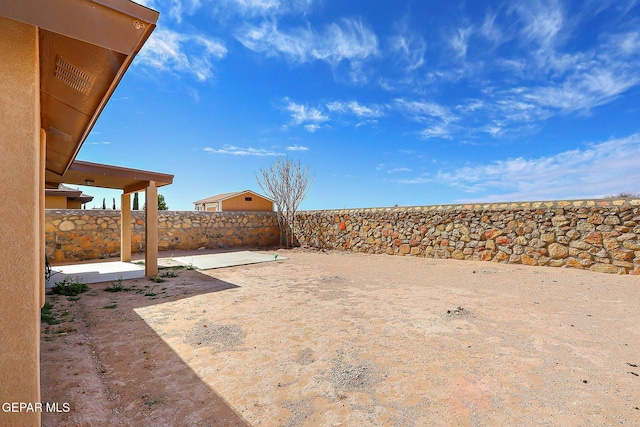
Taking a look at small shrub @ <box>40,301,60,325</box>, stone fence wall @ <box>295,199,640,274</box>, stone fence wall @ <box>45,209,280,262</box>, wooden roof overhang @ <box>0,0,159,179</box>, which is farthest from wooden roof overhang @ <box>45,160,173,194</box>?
stone fence wall @ <box>295,199,640,274</box>

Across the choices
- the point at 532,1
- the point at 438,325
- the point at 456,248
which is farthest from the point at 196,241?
the point at 532,1

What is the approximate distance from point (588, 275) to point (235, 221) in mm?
12112

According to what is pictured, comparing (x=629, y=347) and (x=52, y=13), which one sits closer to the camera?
(x=52, y=13)

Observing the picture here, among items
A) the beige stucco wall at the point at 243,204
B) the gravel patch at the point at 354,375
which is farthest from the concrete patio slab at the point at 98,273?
the beige stucco wall at the point at 243,204

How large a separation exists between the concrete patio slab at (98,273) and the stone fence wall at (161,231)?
1.94 meters

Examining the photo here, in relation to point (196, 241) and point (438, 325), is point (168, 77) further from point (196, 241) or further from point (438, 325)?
point (438, 325)

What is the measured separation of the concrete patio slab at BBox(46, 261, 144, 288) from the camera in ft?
20.7

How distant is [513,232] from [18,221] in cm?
929

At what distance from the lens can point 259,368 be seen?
8.23ft

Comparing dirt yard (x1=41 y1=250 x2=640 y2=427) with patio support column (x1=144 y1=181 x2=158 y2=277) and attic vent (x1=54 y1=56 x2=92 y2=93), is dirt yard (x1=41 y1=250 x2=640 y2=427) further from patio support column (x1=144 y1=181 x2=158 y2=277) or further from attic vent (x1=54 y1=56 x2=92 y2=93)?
attic vent (x1=54 y1=56 x2=92 y2=93)

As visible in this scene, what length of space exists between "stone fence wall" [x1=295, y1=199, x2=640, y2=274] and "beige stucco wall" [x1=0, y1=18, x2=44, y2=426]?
9.21 metres

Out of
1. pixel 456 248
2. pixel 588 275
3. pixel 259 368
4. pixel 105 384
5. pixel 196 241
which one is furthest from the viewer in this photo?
pixel 196 241

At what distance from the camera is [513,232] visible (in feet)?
25.4

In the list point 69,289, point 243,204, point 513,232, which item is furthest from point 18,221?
point 243,204
